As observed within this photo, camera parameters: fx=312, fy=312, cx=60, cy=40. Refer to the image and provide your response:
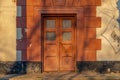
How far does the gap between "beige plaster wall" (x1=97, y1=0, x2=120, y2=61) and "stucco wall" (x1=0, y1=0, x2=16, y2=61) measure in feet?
11.3

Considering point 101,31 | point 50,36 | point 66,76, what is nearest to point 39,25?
point 50,36

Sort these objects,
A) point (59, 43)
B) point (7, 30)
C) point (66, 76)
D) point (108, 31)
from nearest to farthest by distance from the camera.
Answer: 1. point (66, 76)
2. point (7, 30)
3. point (108, 31)
4. point (59, 43)

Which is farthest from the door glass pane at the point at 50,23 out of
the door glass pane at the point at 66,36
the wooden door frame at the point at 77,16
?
the door glass pane at the point at 66,36

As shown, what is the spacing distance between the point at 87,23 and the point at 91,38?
24.8 inches

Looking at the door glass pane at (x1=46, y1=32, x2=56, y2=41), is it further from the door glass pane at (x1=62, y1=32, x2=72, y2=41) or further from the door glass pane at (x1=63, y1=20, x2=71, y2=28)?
the door glass pane at (x1=63, y1=20, x2=71, y2=28)

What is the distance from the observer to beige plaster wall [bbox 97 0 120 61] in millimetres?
12703

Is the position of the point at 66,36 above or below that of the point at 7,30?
below

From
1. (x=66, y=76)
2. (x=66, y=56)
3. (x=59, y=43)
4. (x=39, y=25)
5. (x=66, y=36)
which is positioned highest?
(x=39, y=25)

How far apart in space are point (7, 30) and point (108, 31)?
13.5 feet

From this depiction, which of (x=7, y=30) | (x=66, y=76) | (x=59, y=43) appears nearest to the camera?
(x=66, y=76)

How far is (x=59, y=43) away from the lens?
42.6ft

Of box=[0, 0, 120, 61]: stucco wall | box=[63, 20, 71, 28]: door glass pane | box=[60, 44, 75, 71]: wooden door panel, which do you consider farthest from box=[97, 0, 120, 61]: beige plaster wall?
box=[63, 20, 71, 28]: door glass pane

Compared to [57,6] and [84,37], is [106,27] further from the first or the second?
[57,6]

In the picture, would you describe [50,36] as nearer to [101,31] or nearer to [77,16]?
[77,16]
